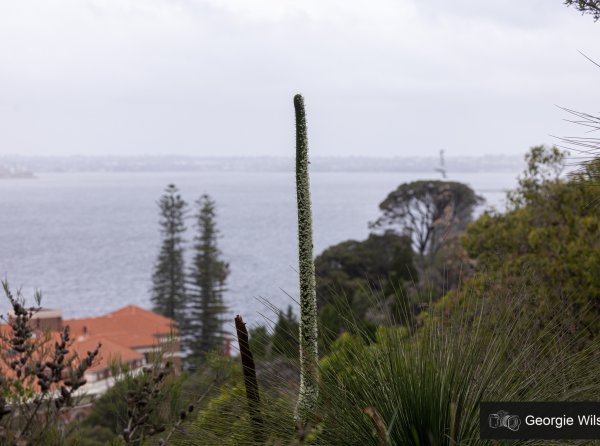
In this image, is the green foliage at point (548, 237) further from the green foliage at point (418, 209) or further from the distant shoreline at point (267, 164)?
the distant shoreline at point (267, 164)

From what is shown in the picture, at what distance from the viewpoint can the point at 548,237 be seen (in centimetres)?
891

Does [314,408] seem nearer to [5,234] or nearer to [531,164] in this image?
[531,164]

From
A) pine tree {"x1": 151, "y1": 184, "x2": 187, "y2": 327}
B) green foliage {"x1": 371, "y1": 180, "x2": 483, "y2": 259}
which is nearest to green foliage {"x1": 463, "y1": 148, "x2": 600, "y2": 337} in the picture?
green foliage {"x1": 371, "y1": 180, "x2": 483, "y2": 259}

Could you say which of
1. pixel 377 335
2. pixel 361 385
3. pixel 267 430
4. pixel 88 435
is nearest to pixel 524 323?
pixel 377 335

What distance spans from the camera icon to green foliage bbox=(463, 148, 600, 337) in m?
3.14

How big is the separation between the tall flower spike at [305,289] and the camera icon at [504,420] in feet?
1.94

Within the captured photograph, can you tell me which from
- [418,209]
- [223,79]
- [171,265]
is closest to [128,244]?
[223,79]

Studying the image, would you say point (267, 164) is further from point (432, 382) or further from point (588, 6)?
point (432, 382)

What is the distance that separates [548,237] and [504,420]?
22.5 feet

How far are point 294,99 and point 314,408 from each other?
1103mm

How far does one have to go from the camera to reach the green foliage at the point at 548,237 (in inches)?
291

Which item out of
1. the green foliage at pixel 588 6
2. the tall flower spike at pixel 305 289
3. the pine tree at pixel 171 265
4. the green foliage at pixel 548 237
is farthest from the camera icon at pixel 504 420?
the pine tree at pixel 171 265

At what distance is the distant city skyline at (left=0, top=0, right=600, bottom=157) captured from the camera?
28531mm

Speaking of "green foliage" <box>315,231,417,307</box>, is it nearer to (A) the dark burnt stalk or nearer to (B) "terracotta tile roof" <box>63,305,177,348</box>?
(B) "terracotta tile roof" <box>63,305,177,348</box>
